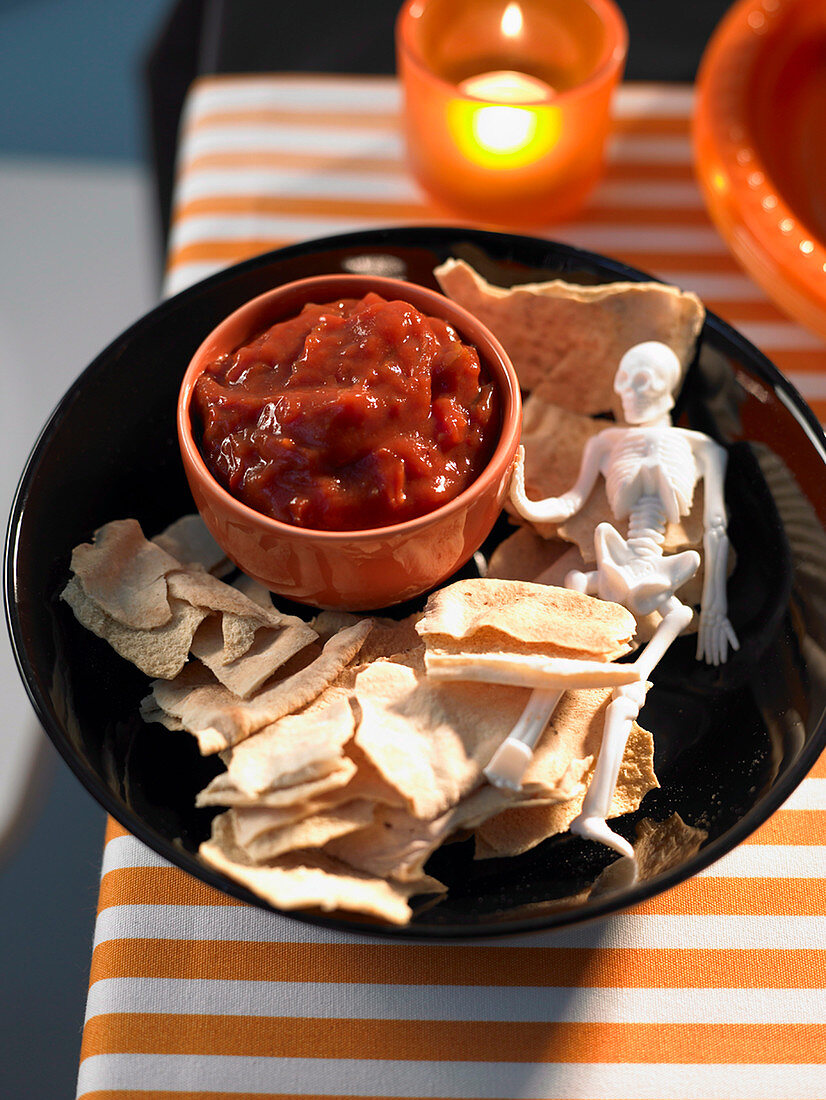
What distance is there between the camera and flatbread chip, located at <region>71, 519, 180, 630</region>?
1233 millimetres

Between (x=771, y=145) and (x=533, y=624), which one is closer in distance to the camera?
(x=533, y=624)

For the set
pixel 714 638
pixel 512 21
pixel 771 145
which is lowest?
pixel 714 638

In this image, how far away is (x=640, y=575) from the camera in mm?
1245

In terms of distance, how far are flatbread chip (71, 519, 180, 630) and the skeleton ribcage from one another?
0.61 meters

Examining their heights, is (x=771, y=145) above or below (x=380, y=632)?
above

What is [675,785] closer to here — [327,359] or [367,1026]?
[367,1026]

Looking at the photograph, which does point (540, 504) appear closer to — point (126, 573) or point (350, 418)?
point (350, 418)

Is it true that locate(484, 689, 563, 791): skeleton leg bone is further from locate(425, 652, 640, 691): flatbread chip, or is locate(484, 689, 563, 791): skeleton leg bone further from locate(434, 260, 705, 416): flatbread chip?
locate(434, 260, 705, 416): flatbread chip

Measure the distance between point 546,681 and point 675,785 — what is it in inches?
10.8

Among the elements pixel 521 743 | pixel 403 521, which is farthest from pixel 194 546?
pixel 521 743

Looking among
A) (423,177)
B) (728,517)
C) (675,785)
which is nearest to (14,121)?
(423,177)

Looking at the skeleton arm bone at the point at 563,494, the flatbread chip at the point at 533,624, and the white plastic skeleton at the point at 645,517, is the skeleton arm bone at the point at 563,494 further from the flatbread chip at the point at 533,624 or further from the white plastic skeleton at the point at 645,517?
the flatbread chip at the point at 533,624

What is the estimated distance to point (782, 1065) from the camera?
43.4 inches

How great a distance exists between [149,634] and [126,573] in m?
0.11
